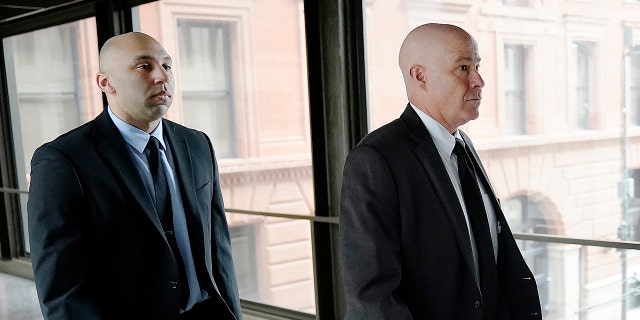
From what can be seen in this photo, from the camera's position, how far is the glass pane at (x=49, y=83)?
670cm

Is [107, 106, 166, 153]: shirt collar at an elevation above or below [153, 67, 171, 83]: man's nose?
below

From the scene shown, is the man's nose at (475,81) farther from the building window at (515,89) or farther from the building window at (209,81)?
the building window at (209,81)

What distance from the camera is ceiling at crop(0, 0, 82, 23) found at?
5801mm

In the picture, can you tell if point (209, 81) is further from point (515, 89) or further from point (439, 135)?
point (439, 135)

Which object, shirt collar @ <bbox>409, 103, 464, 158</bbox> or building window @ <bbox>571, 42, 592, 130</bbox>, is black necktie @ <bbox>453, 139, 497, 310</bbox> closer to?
shirt collar @ <bbox>409, 103, 464, 158</bbox>

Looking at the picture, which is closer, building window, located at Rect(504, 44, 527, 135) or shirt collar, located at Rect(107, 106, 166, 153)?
shirt collar, located at Rect(107, 106, 166, 153)

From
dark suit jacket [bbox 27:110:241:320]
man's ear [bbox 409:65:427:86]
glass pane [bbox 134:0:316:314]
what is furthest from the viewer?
glass pane [bbox 134:0:316:314]

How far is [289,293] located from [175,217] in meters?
3.24

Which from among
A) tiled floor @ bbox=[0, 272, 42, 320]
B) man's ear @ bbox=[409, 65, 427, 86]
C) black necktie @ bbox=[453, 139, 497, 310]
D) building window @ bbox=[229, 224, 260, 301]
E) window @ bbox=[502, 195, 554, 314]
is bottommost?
tiled floor @ bbox=[0, 272, 42, 320]

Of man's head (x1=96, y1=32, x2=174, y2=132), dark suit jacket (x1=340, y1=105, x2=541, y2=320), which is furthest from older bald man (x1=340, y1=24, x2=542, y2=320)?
man's head (x1=96, y1=32, x2=174, y2=132)

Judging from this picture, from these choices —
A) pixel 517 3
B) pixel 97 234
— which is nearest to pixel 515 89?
pixel 517 3

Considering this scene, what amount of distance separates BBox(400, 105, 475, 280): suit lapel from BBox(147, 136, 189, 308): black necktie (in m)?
0.83

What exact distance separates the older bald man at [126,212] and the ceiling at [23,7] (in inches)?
166

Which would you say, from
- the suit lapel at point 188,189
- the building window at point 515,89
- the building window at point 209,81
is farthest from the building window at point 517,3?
the building window at point 209,81
